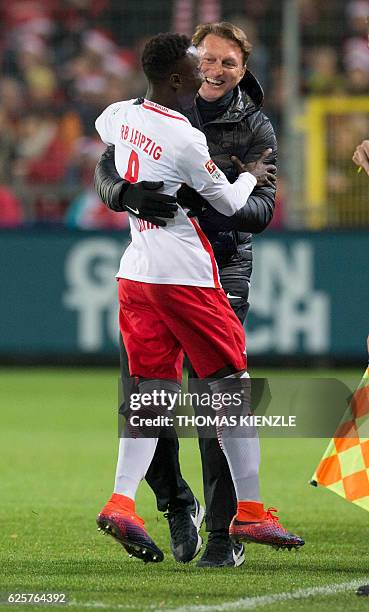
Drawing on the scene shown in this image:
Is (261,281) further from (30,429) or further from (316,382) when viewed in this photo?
(316,382)

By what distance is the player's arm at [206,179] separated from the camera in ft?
18.0

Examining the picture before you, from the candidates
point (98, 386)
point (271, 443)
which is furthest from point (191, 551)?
point (98, 386)

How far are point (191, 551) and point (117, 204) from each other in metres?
1.54

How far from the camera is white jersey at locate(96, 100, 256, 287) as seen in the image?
5512mm

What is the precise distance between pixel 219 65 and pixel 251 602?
7.73ft

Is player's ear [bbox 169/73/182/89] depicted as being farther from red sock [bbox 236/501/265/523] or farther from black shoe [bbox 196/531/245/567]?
black shoe [bbox 196/531/245/567]

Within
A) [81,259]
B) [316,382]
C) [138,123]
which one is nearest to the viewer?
[138,123]

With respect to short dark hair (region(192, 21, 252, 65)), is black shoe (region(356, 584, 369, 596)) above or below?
below

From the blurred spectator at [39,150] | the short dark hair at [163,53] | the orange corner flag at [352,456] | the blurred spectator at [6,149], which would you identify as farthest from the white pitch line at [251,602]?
the blurred spectator at [39,150]

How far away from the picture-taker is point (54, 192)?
15352 mm

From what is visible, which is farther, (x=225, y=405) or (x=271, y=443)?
(x=271, y=443)

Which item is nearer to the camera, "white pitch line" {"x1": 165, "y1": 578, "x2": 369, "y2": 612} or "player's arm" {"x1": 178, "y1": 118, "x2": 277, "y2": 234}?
"white pitch line" {"x1": 165, "y1": 578, "x2": 369, "y2": 612}

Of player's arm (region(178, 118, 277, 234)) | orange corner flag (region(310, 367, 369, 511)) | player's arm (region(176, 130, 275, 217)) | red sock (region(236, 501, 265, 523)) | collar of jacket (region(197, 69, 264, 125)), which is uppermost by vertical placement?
collar of jacket (region(197, 69, 264, 125))

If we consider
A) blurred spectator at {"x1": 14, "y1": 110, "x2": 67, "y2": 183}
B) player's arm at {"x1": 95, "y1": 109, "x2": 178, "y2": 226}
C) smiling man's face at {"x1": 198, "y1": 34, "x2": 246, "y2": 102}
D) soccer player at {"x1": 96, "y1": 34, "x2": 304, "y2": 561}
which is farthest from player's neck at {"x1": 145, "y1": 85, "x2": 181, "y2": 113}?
blurred spectator at {"x1": 14, "y1": 110, "x2": 67, "y2": 183}
